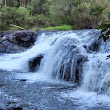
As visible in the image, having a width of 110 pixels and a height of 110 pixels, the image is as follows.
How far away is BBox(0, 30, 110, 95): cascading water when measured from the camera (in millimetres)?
11148

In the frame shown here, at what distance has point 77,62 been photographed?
12641 mm

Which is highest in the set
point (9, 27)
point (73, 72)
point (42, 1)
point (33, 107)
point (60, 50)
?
point (42, 1)

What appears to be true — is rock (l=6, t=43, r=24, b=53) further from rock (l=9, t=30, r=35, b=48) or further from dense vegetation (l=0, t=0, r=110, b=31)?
dense vegetation (l=0, t=0, r=110, b=31)

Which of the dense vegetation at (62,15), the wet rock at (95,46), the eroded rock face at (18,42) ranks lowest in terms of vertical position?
the wet rock at (95,46)

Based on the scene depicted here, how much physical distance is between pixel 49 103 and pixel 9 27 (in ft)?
76.4

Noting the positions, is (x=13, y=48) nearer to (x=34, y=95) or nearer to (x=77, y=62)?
(x=77, y=62)

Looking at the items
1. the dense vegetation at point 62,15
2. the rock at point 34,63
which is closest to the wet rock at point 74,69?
the rock at point 34,63

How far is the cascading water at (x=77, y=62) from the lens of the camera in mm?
11148

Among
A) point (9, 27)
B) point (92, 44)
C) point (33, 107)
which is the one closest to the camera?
point (33, 107)

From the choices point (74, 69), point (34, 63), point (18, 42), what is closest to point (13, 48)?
point (18, 42)

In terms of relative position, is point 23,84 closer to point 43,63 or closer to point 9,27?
point 43,63

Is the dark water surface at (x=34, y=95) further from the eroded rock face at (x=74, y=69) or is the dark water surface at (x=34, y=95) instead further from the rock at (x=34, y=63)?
the rock at (x=34, y=63)

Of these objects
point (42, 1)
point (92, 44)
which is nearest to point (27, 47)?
point (92, 44)

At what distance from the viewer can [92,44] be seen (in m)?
14.7
